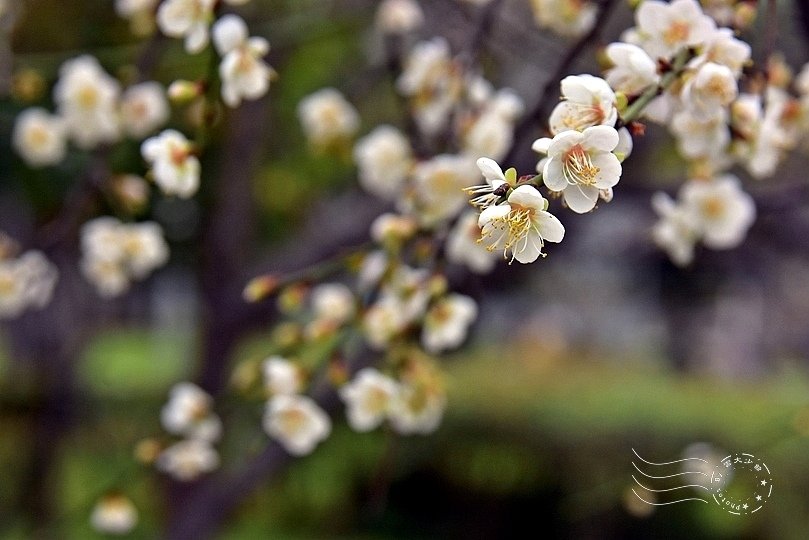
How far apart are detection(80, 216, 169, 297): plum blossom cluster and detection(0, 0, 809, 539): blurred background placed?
0.23 feet

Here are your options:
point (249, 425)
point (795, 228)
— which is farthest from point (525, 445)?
point (795, 228)

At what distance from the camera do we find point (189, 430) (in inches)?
47.7

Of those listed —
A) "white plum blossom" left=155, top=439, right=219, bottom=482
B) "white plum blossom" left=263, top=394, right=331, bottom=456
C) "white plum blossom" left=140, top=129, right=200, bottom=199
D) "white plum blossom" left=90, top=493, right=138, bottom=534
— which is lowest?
"white plum blossom" left=90, top=493, right=138, bottom=534

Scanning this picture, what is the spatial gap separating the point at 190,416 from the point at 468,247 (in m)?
0.50

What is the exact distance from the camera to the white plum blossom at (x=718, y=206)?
3.33ft

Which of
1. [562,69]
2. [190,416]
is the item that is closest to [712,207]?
[562,69]

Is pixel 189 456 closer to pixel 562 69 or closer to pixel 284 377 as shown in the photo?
pixel 284 377

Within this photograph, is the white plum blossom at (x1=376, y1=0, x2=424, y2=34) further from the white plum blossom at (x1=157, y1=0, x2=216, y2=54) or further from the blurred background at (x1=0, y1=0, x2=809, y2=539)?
the white plum blossom at (x1=157, y1=0, x2=216, y2=54)

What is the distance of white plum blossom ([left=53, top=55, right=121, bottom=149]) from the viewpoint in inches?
49.6

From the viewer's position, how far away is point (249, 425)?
3600 millimetres

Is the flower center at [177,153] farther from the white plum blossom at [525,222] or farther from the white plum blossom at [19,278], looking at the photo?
the white plum blossom at [19,278]

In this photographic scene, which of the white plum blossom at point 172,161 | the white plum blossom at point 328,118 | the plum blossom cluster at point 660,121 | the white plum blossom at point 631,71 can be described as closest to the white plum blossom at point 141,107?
the white plum blossom at point 328,118

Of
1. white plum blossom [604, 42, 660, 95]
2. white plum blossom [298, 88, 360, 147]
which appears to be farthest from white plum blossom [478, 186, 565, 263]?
white plum blossom [298, 88, 360, 147]

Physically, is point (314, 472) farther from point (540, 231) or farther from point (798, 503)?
point (540, 231)
